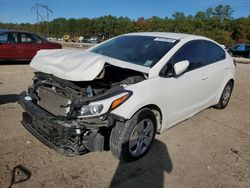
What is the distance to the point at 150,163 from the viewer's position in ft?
12.4

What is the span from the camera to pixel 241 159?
409 cm

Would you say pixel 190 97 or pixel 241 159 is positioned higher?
pixel 190 97

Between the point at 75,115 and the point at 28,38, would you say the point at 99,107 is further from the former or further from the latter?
the point at 28,38

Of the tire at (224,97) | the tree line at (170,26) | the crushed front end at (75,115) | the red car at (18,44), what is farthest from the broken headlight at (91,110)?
the tree line at (170,26)

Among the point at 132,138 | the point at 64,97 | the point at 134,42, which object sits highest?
the point at 134,42

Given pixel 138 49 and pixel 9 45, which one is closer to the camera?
pixel 138 49

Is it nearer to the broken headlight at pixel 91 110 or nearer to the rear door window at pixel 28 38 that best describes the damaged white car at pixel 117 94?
the broken headlight at pixel 91 110

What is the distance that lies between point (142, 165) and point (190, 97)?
5.15 ft

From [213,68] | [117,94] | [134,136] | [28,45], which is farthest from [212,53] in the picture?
[28,45]

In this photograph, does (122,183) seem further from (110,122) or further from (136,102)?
(136,102)

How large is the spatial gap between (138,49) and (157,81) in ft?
3.05

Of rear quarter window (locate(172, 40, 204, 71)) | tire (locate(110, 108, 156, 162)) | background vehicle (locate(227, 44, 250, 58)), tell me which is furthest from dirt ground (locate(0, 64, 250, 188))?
background vehicle (locate(227, 44, 250, 58))

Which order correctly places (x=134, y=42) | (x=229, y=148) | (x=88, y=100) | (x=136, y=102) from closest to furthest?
(x=88, y=100)
(x=136, y=102)
(x=229, y=148)
(x=134, y=42)

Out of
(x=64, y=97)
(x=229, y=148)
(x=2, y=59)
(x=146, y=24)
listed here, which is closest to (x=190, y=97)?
(x=229, y=148)
